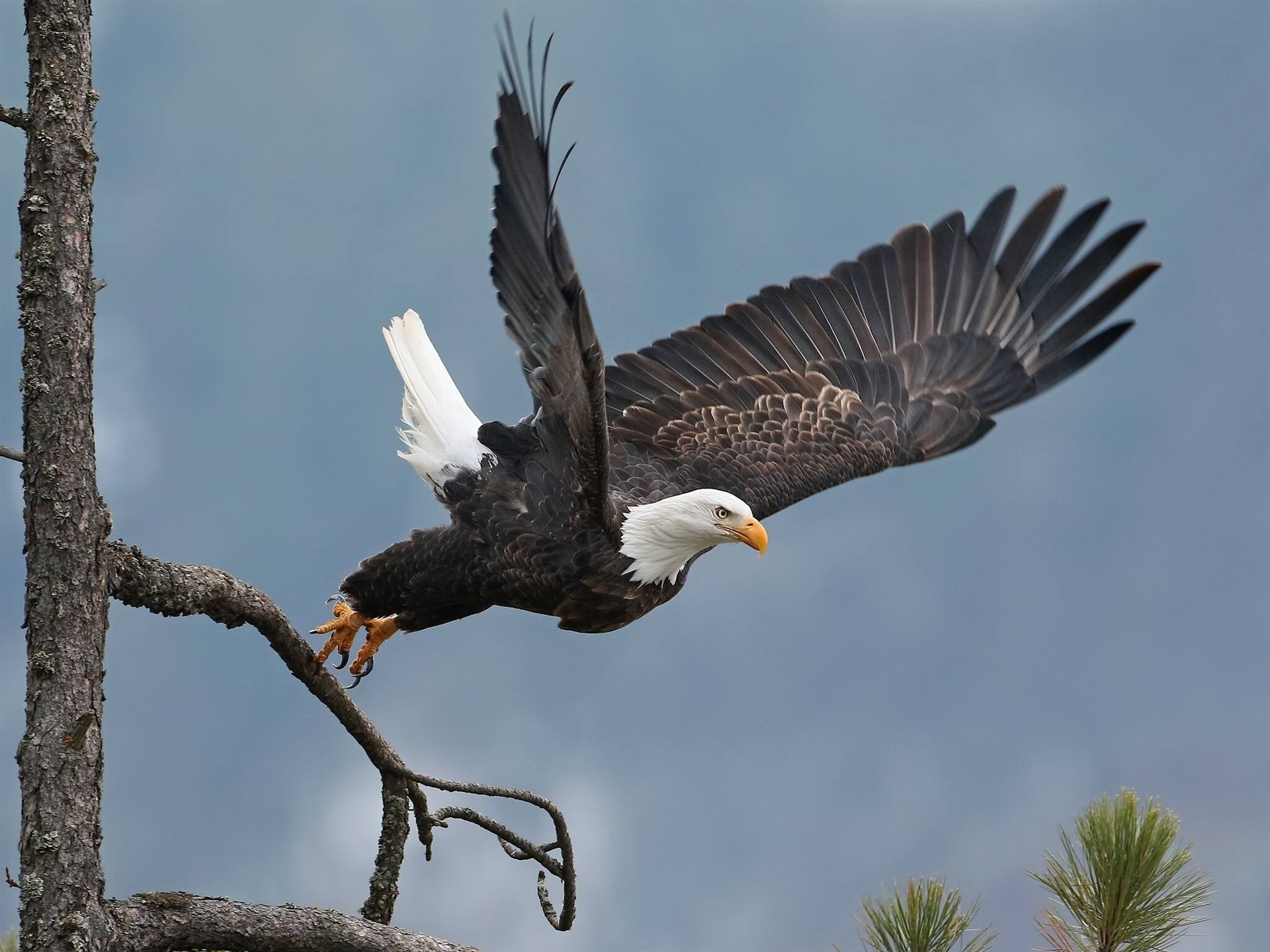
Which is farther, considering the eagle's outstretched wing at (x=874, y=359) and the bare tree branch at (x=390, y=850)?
the eagle's outstretched wing at (x=874, y=359)

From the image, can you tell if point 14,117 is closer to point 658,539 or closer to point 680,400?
point 658,539

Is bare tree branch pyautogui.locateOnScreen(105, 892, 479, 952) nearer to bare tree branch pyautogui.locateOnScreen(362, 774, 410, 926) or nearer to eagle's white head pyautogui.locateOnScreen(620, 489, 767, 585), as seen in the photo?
bare tree branch pyautogui.locateOnScreen(362, 774, 410, 926)

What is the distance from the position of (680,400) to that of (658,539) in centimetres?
144

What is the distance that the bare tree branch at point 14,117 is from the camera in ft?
12.4

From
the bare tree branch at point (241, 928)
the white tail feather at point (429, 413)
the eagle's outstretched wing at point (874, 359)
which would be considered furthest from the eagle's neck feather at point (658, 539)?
the bare tree branch at point (241, 928)

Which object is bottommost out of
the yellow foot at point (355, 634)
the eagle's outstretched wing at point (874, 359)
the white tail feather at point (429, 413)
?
the yellow foot at point (355, 634)

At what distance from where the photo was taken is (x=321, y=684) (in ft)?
16.2

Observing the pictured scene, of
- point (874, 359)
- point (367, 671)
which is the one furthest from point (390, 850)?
point (874, 359)

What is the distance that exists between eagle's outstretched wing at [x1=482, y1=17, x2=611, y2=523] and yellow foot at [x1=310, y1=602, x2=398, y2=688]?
1104mm

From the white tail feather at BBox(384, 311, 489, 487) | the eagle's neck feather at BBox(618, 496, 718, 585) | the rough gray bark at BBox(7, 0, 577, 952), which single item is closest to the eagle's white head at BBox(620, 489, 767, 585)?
the eagle's neck feather at BBox(618, 496, 718, 585)

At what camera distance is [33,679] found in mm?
3668

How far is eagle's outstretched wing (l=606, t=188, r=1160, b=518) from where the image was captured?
21.1 ft

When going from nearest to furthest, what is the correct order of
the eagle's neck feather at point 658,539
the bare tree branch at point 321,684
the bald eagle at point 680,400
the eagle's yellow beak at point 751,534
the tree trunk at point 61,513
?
1. the tree trunk at point 61,513
2. the bare tree branch at point 321,684
3. the bald eagle at point 680,400
4. the eagle's neck feather at point 658,539
5. the eagle's yellow beak at point 751,534

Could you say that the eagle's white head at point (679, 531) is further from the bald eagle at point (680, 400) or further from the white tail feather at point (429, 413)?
the white tail feather at point (429, 413)
